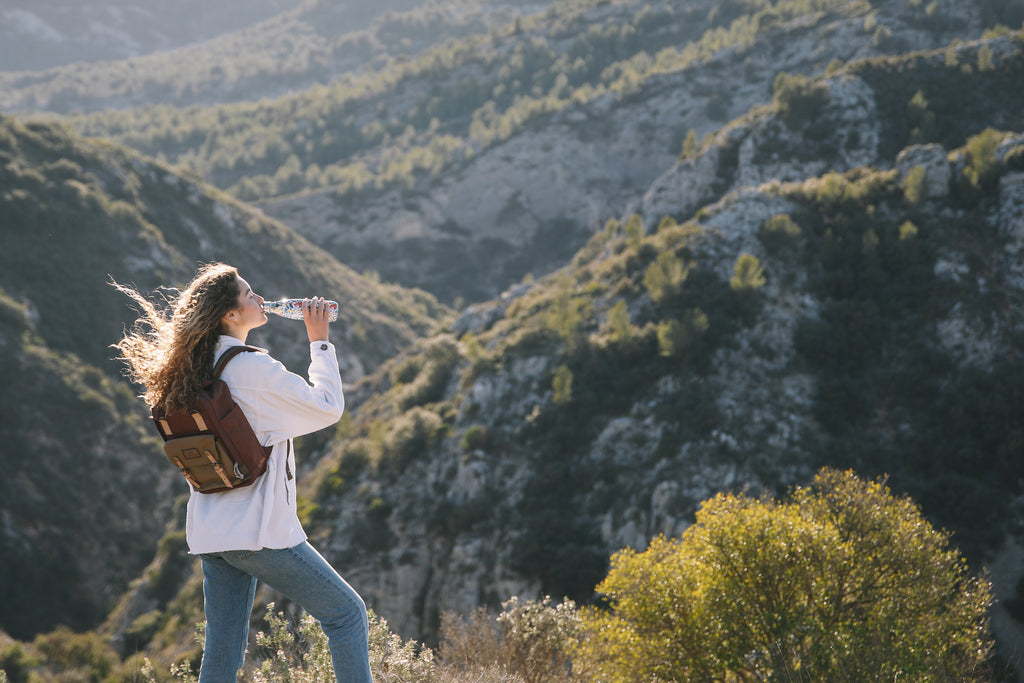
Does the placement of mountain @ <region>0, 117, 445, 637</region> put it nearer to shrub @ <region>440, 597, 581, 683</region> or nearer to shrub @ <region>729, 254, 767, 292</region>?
shrub @ <region>440, 597, 581, 683</region>

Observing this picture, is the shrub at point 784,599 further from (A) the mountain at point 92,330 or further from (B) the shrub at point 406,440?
(A) the mountain at point 92,330

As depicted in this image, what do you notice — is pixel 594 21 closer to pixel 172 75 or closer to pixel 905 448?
pixel 172 75

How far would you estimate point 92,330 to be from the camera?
42.8m

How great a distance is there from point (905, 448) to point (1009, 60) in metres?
31.1

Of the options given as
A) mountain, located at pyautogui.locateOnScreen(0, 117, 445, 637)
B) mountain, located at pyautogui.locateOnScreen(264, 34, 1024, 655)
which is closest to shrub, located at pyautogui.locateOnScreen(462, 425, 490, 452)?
mountain, located at pyautogui.locateOnScreen(264, 34, 1024, 655)

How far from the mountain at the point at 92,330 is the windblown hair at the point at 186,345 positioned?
32.8 m

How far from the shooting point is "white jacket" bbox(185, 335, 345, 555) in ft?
11.8

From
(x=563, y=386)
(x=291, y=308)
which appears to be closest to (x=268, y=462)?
(x=291, y=308)

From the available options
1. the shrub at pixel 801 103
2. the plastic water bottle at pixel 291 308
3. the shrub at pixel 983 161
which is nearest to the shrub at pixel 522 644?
the plastic water bottle at pixel 291 308

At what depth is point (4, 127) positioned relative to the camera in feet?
170

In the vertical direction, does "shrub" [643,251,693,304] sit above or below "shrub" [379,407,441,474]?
above

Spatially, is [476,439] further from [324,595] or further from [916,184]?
[324,595]

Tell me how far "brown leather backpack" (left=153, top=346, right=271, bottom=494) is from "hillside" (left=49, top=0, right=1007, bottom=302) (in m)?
72.0

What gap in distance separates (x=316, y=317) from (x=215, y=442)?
3.40ft
